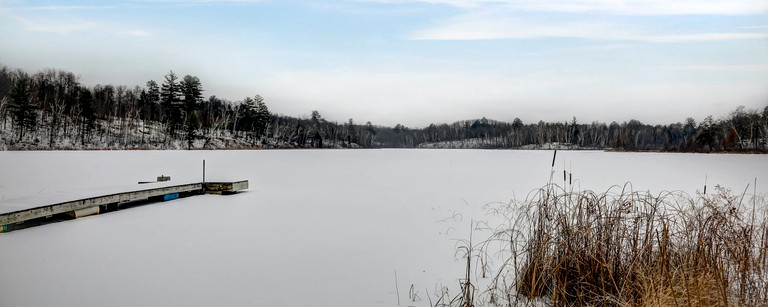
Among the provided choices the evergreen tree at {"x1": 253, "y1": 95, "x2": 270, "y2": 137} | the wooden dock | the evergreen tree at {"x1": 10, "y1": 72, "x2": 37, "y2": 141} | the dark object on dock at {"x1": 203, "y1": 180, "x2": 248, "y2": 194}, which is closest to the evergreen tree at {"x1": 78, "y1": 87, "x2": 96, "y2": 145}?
the evergreen tree at {"x1": 10, "y1": 72, "x2": 37, "y2": 141}

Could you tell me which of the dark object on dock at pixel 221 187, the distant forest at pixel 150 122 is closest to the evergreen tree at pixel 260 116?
the distant forest at pixel 150 122

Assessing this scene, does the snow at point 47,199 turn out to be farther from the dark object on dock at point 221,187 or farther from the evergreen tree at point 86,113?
the evergreen tree at point 86,113

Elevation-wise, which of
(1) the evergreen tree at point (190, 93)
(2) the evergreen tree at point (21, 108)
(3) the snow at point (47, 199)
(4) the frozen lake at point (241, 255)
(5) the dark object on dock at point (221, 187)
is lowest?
(4) the frozen lake at point (241, 255)

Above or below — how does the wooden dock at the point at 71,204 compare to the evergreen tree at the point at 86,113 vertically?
below

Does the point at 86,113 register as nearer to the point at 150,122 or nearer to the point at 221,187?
the point at 150,122

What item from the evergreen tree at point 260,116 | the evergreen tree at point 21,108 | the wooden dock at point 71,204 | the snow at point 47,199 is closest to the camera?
the wooden dock at point 71,204

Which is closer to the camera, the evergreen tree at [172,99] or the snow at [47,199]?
the snow at [47,199]

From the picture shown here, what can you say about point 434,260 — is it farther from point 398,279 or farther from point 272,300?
point 272,300

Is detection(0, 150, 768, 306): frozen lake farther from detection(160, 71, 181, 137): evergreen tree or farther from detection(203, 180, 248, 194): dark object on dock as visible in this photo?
detection(160, 71, 181, 137): evergreen tree

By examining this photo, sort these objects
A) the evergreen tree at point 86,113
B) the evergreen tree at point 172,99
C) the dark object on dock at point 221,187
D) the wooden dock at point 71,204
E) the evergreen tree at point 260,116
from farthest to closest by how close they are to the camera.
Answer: the evergreen tree at point 260,116
the evergreen tree at point 172,99
the evergreen tree at point 86,113
the dark object on dock at point 221,187
the wooden dock at point 71,204

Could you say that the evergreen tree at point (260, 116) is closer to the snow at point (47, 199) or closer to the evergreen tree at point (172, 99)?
the evergreen tree at point (172, 99)

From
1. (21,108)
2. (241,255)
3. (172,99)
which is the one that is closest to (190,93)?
(172,99)

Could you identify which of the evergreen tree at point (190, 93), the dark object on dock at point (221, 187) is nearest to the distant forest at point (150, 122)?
the evergreen tree at point (190, 93)

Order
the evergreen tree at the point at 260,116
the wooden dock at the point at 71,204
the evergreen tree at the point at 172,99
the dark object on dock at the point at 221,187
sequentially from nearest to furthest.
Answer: the wooden dock at the point at 71,204
the dark object on dock at the point at 221,187
the evergreen tree at the point at 172,99
the evergreen tree at the point at 260,116
